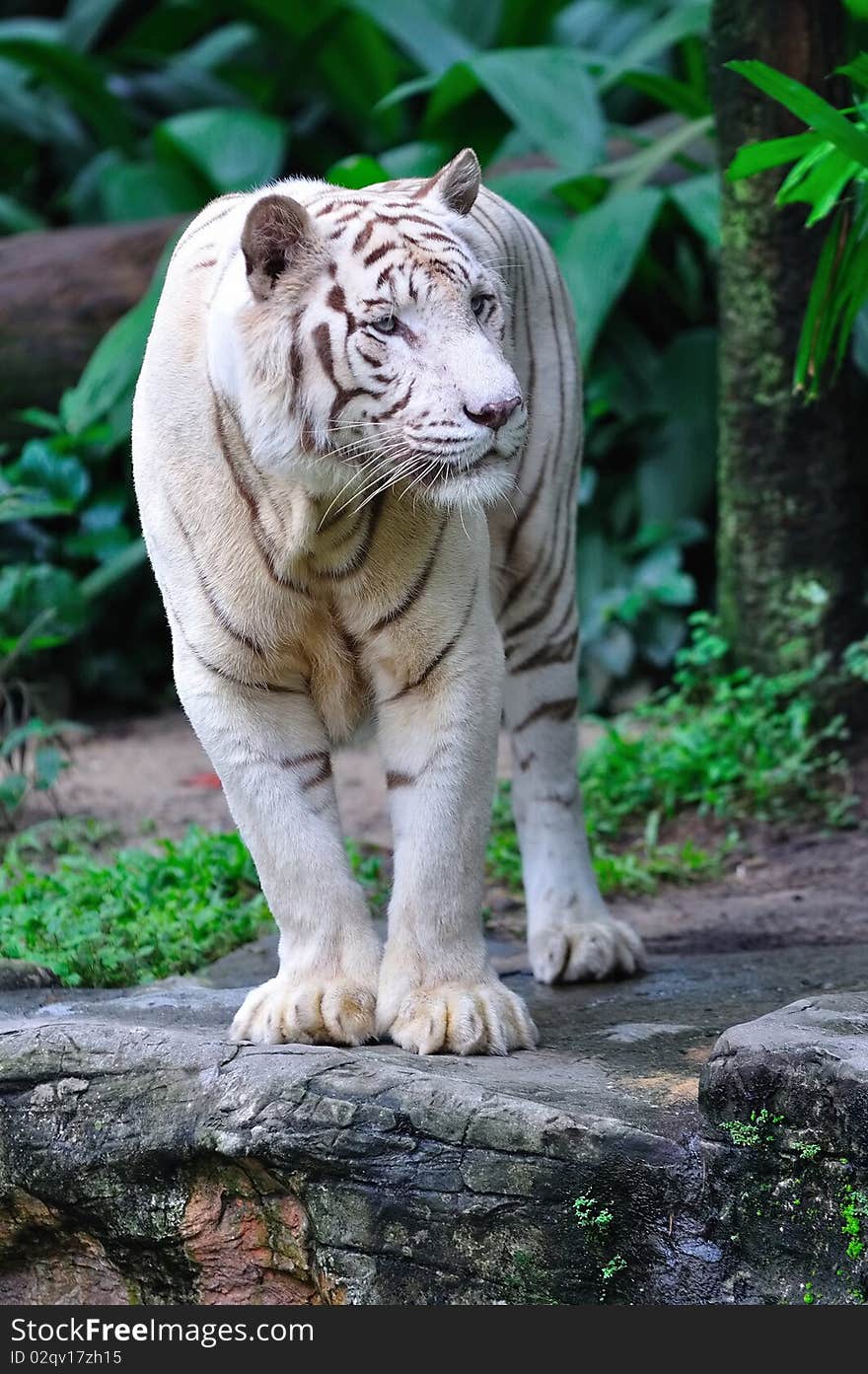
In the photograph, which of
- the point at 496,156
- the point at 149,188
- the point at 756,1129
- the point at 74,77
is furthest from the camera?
the point at 74,77

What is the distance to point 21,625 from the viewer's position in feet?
22.4

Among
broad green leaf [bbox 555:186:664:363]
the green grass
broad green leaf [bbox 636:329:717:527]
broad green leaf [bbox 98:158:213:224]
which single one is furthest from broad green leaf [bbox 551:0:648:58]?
the green grass

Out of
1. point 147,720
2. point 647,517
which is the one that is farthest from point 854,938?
point 147,720

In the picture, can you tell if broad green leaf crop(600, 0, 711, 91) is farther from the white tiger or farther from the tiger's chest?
the tiger's chest

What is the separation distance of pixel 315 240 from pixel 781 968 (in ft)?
6.37

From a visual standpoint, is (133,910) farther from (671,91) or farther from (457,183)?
(671,91)

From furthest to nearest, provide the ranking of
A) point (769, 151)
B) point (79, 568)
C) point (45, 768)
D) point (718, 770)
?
point (79, 568) → point (718, 770) → point (45, 768) → point (769, 151)

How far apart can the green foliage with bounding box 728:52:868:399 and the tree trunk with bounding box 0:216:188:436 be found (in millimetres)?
4454

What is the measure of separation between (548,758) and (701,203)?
3323 millimetres

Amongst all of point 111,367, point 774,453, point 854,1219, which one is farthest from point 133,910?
point 111,367

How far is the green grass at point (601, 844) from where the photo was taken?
418cm

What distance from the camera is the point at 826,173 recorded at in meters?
3.68

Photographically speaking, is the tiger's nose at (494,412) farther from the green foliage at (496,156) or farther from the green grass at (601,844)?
the green foliage at (496,156)

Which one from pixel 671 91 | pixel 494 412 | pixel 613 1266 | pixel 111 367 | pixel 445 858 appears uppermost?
pixel 671 91
